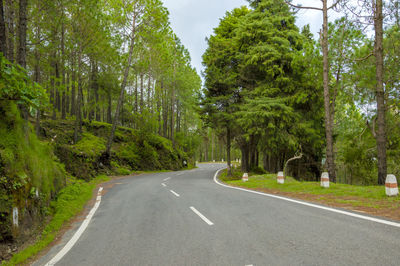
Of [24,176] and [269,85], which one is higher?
[269,85]

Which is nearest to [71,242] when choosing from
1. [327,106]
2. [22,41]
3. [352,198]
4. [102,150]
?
[22,41]

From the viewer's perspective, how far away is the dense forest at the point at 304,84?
12.4m

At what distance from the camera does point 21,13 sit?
9078 millimetres

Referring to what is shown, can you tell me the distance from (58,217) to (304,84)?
16.3m

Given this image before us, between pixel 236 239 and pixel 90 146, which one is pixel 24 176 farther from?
pixel 90 146

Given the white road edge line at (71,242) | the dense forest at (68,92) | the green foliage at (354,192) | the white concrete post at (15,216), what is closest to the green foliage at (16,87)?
the dense forest at (68,92)

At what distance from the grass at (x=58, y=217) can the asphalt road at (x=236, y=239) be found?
32 centimetres

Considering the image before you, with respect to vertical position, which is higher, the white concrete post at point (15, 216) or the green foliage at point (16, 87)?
the green foliage at point (16, 87)

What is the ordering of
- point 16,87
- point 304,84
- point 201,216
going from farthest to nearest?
point 304,84, point 201,216, point 16,87

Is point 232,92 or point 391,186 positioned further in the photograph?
point 232,92

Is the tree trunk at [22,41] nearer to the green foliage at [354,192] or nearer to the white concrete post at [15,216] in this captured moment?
the white concrete post at [15,216]

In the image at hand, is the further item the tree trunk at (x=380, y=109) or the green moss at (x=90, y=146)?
the green moss at (x=90, y=146)

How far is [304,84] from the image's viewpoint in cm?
1655

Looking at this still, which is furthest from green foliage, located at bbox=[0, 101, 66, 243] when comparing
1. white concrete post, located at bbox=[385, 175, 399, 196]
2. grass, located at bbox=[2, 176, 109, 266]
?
white concrete post, located at bbox=[385, 175, 399, 196]
